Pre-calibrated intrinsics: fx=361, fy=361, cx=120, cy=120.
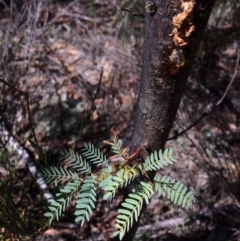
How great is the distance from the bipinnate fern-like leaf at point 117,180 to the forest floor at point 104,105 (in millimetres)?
763

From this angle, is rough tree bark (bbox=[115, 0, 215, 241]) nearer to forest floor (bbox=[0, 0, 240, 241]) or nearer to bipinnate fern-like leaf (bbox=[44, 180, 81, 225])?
bipinnate fern-like leaf (bbox=[44, 180, 81, 225])

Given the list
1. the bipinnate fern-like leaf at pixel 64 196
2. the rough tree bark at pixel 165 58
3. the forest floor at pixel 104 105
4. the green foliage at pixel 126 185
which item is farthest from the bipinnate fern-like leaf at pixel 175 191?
the forest floor at pixel 104 105

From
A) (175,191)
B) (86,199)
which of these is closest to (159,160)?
(175,191)

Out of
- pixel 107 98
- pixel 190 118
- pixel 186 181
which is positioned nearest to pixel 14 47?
pixel 107 98

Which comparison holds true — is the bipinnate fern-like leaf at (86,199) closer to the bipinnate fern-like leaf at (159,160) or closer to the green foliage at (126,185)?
the green foliage at (126,185)

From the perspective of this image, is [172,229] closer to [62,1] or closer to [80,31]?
[80,31]

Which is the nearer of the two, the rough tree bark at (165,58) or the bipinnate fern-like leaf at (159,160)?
the rough tree bark at (165,58)

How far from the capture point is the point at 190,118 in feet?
8.14

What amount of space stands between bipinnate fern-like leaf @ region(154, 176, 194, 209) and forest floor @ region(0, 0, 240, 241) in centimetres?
71

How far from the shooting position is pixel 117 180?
3.75ft

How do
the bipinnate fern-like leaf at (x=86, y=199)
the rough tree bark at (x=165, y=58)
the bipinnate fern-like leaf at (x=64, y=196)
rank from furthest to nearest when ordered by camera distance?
the bipinnate fern-like leaf at (x=64, y=196)
the bipinnate fern-like leaf at (x=86, y=199)
the rough tree bark at (x=165, y=58)

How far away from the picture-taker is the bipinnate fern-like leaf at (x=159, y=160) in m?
1.19

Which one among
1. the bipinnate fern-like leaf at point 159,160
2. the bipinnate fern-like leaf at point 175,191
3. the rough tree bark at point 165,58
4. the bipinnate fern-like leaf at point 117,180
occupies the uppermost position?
the rough tree bark at point 165,58

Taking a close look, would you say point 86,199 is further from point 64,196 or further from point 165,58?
point 165,58
